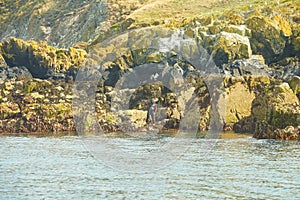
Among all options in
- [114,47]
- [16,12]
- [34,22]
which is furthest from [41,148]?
[16,12]

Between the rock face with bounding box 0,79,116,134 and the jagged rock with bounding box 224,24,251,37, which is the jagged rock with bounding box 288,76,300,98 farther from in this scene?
the jagged rock with bounding box 224,24,251,37

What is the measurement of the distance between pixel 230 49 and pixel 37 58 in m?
22.1

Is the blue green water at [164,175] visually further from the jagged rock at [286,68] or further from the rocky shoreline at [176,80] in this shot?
the jagged rock at [286,68]

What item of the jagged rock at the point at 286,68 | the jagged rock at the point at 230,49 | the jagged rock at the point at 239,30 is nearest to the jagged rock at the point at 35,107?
the jagged rock at the point at 230,49

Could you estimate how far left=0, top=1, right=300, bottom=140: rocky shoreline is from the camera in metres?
59.9

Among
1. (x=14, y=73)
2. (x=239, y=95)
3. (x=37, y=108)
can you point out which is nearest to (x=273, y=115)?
(x=239, y=95)

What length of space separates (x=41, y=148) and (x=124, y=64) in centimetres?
3685

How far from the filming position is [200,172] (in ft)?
104

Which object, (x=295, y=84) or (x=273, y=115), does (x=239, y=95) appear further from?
(x=273, y=115)

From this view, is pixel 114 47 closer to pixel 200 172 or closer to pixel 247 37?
pixel 247 37

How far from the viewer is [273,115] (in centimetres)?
5153

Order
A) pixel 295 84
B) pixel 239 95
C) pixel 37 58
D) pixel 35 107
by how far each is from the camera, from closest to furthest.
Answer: pixel 295 84 → pixel 239 95 → pixel 35 107 → pixel 37 58

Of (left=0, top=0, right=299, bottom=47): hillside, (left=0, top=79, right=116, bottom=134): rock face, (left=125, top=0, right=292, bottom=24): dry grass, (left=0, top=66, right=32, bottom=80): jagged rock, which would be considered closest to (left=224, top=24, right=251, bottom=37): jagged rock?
(left=0, top=0, right=299, bottom=47): hillside

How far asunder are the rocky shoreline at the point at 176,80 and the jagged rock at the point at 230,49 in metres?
0.11
